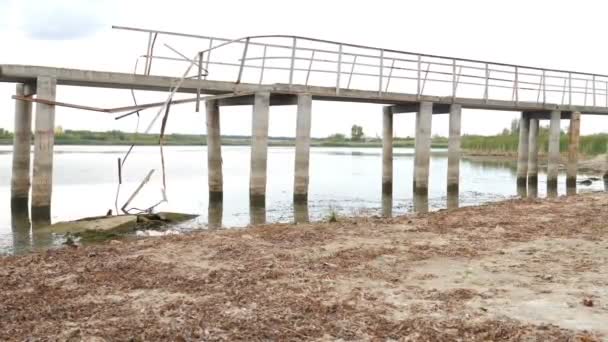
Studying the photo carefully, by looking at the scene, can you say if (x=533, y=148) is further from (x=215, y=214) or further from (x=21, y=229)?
(x=21, y=229)

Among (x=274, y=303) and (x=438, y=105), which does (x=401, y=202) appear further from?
(x=274, y=303)

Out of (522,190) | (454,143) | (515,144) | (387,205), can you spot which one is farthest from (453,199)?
(515,144)

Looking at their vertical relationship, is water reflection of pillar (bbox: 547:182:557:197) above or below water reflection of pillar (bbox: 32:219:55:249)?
above

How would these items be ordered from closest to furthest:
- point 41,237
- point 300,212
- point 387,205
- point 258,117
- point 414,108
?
point 41,237 < point 300,212 < point 258,117 < point 387,205 < point 414,108

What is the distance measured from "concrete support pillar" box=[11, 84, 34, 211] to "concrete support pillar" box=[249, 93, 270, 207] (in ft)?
21.9

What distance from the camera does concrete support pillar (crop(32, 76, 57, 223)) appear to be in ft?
50.3

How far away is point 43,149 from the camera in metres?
15.4

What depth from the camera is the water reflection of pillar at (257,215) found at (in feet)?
53.5

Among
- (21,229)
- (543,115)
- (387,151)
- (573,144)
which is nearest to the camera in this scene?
(21,229)

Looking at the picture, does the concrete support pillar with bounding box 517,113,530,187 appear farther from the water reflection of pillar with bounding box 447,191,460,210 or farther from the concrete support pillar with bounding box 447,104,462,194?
the water reflection of pillar with bounding box 447,191,460,210

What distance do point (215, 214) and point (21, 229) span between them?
5.44 meters

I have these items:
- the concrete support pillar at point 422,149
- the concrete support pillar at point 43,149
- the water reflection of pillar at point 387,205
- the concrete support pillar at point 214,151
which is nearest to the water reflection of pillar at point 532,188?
the concrete support pillar at point 422,149

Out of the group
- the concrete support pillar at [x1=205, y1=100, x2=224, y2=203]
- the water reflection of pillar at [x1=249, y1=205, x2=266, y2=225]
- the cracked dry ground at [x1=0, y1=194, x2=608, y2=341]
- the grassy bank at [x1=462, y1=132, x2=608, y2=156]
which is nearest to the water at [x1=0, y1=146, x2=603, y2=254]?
the water reflection of pillar at [x1=249, y1=205, x2=266, y2=225]

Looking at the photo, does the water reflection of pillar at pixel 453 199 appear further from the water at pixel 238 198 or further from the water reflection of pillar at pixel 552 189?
the water reflection of pillar at pixel 552 189
